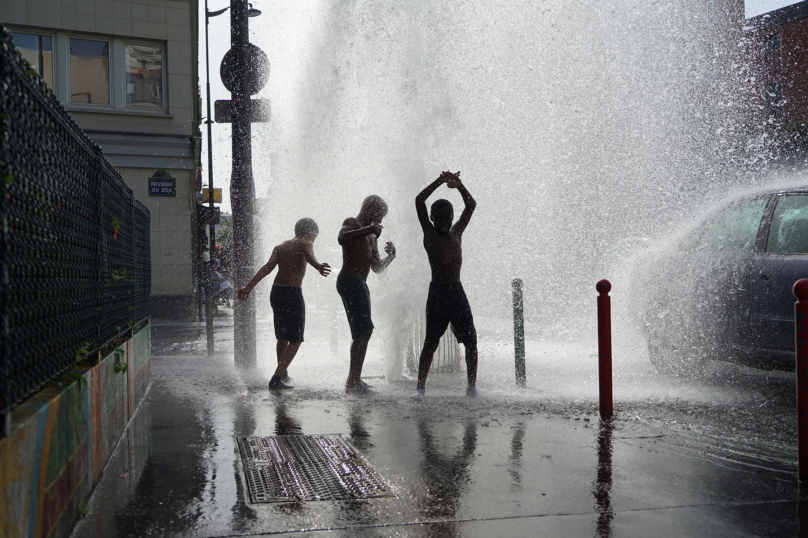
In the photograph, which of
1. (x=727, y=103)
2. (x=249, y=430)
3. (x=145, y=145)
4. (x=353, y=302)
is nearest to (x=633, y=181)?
(x=727, y=103)

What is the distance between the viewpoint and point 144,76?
18.7 m

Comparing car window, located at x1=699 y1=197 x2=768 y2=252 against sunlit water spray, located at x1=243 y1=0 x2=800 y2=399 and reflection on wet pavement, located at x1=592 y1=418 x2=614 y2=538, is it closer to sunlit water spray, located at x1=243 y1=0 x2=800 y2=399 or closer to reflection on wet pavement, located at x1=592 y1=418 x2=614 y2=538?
sunlit water spray, located at x1=243 y1=0 x2=800 y2=399

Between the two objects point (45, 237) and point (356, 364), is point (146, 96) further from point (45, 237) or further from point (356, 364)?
point (45, 237)

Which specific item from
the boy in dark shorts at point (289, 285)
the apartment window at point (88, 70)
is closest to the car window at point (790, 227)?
the boy in dark shorts at point (289, 285)

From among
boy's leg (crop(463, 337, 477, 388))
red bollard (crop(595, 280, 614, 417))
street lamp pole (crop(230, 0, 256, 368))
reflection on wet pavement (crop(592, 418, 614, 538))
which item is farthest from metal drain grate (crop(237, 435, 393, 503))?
street lamp pole (crop(230, 0, 256, 368))

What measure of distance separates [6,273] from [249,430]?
305cm

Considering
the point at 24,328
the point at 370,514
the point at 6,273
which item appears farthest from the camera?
the point at 370,514

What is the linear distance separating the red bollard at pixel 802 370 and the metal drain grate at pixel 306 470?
2064mm

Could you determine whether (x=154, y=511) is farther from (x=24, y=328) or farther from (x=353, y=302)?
(x=353, y=302)

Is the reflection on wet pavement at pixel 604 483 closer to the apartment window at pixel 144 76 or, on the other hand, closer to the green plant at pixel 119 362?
the green plant at pixel 119 362

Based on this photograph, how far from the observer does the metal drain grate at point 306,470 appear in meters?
3.59

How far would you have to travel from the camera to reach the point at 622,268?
7.97m

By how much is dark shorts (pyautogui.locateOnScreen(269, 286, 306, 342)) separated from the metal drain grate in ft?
8.53

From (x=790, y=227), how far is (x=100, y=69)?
16767 mm
